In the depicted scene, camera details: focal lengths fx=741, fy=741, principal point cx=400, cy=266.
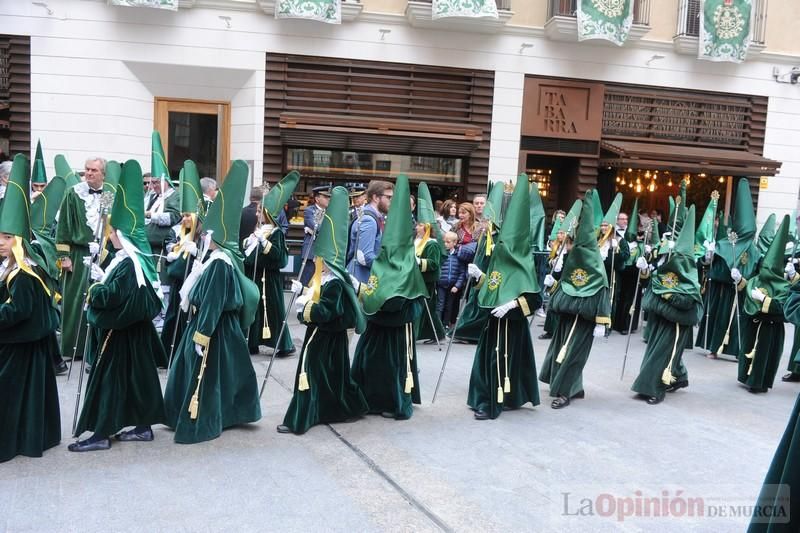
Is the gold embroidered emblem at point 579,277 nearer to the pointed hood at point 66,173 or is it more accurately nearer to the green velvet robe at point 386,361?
the green velvet robe at point 386,361

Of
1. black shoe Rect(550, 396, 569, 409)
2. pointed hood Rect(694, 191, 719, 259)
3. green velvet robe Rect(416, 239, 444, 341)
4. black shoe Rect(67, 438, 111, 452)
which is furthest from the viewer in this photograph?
pointed hood Rect(694, 191, 719, 259)

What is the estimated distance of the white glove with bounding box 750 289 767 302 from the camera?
27.1ft

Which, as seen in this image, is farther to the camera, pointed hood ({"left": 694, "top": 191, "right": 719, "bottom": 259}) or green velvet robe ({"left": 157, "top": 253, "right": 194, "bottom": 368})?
pointed hood ({"left": 694, "top": 191, "right": 719, "bottom": 259})

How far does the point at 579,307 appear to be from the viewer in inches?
288

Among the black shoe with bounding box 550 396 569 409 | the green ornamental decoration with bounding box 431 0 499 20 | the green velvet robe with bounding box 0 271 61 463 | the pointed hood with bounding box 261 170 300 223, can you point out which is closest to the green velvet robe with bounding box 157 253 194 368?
the pointed hood with bounding box 261 170 300 223

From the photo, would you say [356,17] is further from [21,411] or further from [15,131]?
[21,411]

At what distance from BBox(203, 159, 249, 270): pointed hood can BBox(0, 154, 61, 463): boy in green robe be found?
124cm

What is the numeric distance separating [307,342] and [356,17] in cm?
1074

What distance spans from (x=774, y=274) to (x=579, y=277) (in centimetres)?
254

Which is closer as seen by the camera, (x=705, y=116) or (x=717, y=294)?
(x=717, y=294)

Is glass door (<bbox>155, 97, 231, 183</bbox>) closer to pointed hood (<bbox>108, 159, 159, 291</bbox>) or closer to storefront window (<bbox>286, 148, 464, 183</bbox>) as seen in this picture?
storefront window (<bbox>286, 148, 464, 183</bbox>)

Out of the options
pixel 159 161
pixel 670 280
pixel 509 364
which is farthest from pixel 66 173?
pixel 670 280

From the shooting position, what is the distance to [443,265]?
10867mm

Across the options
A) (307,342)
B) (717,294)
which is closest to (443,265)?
(717,294)
